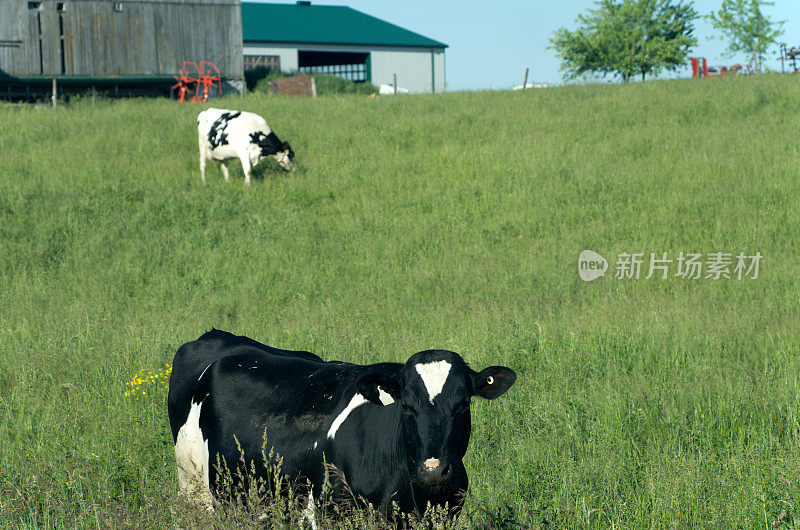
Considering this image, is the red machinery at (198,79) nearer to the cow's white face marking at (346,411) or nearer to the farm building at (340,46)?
the farm building at (340,46)

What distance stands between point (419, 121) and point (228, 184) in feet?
21.8

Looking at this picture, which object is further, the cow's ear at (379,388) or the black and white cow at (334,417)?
the cow's ear at (379,388)

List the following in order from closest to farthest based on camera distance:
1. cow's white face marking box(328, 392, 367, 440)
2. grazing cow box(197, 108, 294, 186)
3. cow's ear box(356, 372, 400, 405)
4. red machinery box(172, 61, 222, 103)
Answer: cow's ear box(356, 372, 400, 405)
cow's white face marking box(328, 392, 367, 440)
grazing cow box(197, 108, 294, 186)
red machinery box(172, 61, 222, 103)

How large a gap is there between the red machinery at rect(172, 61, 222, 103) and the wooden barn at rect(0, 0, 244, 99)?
274mm

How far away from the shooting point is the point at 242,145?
18641 mm

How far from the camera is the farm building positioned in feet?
145

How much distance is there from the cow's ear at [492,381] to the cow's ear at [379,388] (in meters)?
0.42

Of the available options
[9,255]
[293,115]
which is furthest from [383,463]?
[293,115]

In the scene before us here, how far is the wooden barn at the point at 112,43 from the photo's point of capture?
2911cm

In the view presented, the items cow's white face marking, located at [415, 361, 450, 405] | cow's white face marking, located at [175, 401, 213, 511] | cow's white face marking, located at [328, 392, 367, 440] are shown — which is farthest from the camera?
cow's white face marking, located at [175, 401, 213, 511]

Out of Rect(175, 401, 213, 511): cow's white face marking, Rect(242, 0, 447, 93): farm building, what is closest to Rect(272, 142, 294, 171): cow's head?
Rect(175, 401, 213, 511): cow's white face marking

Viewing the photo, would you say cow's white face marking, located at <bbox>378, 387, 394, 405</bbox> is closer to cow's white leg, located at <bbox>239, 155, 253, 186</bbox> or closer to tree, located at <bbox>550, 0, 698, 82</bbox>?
cow's white leg, located at <bbox>239, 155, 253, 186</bbox>

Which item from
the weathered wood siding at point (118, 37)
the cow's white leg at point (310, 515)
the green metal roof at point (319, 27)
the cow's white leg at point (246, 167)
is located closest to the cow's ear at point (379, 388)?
the cow's white leg at point (310, 515)

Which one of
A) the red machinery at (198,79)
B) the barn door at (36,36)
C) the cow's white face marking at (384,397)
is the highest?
the barn door at (36,36)
